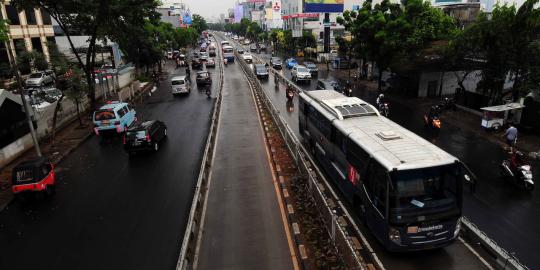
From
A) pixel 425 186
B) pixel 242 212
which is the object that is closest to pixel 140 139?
pixel 242 212

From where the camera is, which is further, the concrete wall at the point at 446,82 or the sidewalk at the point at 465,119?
the concrete wall at the point at 446,82

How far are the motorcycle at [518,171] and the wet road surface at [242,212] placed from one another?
393 inches

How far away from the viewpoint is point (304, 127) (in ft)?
65.2

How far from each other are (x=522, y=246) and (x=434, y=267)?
3.28 m

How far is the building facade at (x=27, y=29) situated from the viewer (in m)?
43.6

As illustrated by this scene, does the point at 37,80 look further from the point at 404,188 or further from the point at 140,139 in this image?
the point at 404,188

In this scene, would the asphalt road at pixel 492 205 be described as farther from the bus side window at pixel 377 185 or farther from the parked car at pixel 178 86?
the parked car at pixel 178 86

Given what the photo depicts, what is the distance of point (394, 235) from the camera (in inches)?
366

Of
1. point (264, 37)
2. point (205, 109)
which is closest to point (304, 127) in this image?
point (205, 109)

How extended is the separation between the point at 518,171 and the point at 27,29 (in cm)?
5805

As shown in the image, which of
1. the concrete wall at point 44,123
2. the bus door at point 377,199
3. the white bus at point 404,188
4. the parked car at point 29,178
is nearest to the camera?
the white bus at point 404,188

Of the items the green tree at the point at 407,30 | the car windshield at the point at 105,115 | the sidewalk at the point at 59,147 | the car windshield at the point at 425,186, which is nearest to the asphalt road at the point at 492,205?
the car windshield at the point at 425,186

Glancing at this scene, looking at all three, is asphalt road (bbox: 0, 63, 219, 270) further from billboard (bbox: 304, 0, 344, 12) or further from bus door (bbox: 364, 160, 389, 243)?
billboard (bbox: 304, 0, 344, 12)

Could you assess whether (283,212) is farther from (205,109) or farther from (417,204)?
(205,109)
